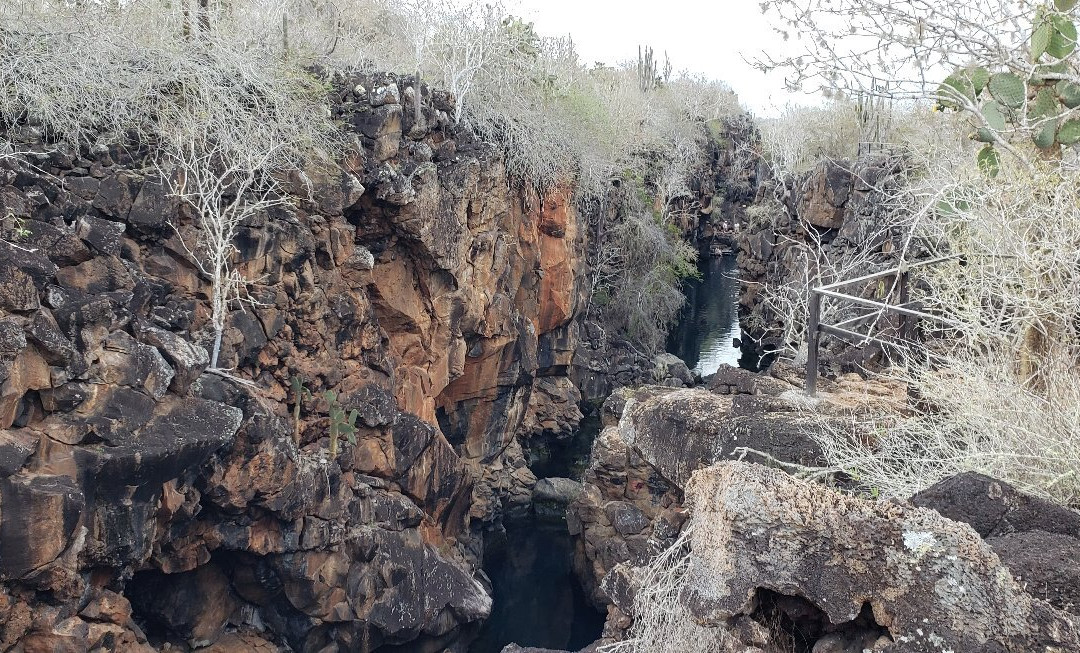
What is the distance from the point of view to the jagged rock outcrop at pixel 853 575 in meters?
2.71

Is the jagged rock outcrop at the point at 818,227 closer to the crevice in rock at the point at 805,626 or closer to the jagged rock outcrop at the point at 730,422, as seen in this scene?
the jagged rock outcrop at the point at 730,422

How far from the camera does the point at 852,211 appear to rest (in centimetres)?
2048

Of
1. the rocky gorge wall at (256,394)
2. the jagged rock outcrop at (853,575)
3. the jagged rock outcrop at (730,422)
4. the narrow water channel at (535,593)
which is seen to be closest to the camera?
the jagged rock outcrop at (853,575)

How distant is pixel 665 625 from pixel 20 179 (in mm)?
7191

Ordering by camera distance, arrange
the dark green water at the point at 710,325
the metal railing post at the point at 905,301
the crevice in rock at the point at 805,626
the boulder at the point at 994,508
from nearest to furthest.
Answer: the crevice in rock at the point at 805,626
the boulder at the point at 994,508
the metal railing post at the point at 905,301
the dark green water at the point at 710,325

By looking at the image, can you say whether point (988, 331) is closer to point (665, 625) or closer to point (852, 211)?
point (665, 625)

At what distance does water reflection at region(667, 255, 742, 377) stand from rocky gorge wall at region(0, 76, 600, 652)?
13.5m

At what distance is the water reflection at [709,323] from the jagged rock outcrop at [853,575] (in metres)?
21.0

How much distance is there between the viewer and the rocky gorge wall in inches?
263

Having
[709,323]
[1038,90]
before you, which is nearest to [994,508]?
[1038,90]

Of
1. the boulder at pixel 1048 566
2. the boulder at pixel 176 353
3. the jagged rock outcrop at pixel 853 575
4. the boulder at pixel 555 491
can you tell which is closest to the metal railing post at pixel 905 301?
the boulder at pixel 1048 566

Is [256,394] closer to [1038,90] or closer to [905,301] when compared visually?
[905,301]

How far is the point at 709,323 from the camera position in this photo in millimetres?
31062

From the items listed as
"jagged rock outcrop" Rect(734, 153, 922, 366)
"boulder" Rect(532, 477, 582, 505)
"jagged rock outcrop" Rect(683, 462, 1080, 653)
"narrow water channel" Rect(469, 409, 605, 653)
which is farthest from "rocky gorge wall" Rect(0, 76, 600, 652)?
"jagged rock outcrop" Rect(734, 153, 922, 366)
